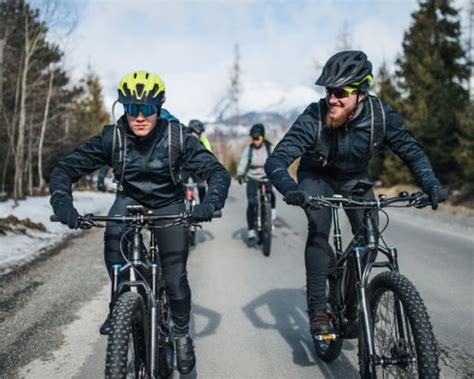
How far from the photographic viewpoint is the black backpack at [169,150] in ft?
10.9

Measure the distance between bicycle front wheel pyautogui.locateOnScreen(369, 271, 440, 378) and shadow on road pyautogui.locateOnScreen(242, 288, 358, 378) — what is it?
84 centimetres

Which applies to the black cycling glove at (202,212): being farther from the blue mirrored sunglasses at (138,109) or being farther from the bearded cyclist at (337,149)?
the blue mirrored sunglasses at (138,109)

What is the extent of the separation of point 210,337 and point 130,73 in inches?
98.9

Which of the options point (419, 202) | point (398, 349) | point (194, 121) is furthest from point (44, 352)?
point (194, 121)

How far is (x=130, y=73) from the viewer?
3.27 m

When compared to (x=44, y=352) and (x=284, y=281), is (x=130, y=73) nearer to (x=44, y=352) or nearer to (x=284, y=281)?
(x=44, y=352)

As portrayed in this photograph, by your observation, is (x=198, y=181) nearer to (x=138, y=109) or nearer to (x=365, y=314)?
(x=138, y=109)

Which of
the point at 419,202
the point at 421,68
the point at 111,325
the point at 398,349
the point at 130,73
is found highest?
the point at 421,68

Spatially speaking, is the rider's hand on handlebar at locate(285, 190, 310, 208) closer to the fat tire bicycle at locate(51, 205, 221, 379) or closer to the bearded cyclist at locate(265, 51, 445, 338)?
the bearded cyclist at locate(265, 51, 445, 338)

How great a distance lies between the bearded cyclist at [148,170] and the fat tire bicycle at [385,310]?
957mm

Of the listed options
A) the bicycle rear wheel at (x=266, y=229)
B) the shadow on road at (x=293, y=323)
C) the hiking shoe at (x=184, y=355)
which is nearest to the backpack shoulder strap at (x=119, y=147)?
the hiking shoe at (x=184, y=355)

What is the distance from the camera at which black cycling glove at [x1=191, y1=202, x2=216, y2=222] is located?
291 centimetres

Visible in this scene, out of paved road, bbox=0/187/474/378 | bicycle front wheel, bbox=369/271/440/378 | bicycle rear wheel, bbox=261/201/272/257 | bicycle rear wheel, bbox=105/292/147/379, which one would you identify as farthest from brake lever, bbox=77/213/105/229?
bicycle rear wheel, bbox=261/201/272/257

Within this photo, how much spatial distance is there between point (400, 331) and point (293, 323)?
87.0 inches
